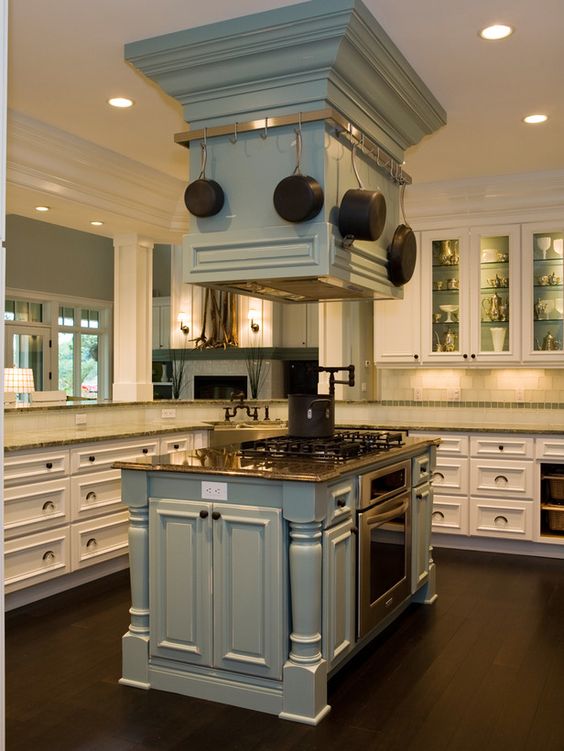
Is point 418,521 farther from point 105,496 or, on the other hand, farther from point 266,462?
point 105,496

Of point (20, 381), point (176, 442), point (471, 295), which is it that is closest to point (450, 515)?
point (471, 295)

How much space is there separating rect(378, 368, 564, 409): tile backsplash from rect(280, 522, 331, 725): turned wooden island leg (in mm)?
3387

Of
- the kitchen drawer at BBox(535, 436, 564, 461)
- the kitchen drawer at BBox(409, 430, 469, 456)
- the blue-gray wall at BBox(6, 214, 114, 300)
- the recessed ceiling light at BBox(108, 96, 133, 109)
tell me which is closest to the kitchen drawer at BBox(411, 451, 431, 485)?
the kitchen drawer at BBox(409, 430, 469, 456)

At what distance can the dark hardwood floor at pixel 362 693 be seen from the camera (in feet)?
8.33

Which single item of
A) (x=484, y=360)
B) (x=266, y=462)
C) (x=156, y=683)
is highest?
(x=484, y=360)

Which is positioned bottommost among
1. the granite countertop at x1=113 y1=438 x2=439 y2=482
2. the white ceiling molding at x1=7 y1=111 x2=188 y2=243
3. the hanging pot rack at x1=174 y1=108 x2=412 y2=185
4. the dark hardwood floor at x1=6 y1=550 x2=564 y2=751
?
the dark hardwood floor at x1=6 y1=550 x2=564 y2=751

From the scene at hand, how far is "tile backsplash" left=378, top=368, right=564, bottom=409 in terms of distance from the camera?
222 inches

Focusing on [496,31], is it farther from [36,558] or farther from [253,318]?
[253,318]

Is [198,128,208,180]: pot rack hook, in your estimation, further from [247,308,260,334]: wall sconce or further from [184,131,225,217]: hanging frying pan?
[247,308,260,334]: wall sconce

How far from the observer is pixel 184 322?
367 inches

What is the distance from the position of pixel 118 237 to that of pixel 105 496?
7.83 ft

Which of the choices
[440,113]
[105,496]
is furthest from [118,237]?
[440,113]

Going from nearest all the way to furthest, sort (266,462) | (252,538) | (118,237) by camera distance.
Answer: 1. (252,538)
2. (266,462)
3. (118,237)

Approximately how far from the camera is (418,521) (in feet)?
12.7
